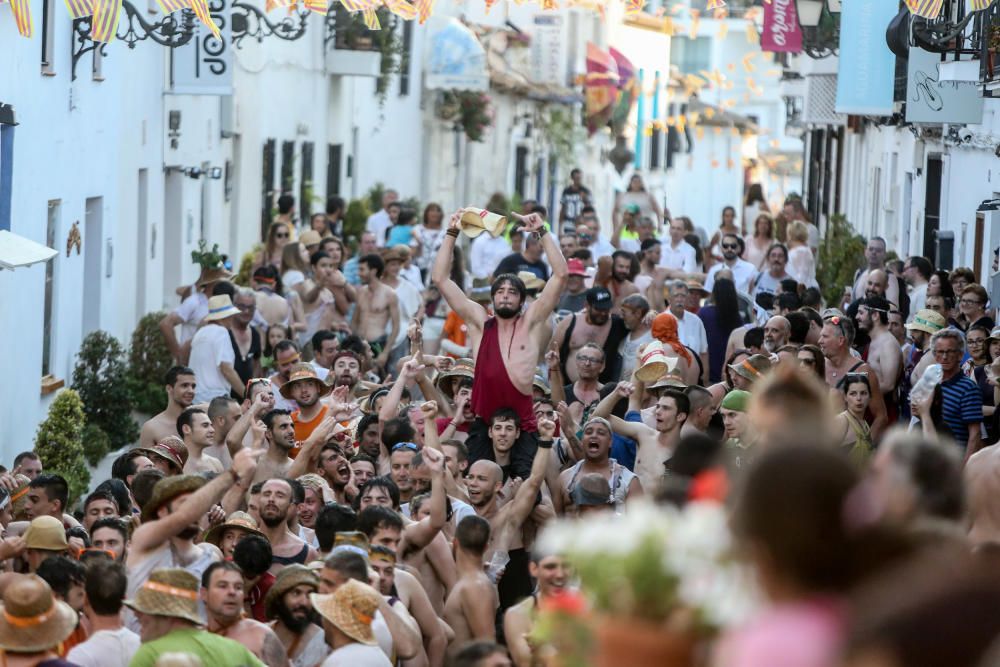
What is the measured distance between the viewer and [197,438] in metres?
10.9

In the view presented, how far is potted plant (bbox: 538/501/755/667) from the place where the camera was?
10.3 feet

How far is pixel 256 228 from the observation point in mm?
24906

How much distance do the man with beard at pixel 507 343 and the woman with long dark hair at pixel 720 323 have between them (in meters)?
3.81

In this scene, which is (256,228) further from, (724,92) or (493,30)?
(724,92)

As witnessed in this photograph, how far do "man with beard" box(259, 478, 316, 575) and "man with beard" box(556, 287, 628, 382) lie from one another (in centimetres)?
541

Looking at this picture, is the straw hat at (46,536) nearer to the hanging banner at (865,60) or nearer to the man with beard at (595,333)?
the man with beard at (595,333)

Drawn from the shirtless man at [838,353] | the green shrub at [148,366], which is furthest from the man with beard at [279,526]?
A: the green shrub at [148,366]

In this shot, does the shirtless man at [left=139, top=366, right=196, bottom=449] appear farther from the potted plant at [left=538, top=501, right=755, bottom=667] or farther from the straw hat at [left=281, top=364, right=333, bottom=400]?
the potted plant at [left=538, top=501, right=755, bottom=667]

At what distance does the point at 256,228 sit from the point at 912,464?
22044 mm

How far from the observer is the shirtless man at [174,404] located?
39.4ft

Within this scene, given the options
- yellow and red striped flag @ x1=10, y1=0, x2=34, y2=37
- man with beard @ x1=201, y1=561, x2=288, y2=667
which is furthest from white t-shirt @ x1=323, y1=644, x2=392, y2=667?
yellow and red striped flag @ x1=10, y1=0, x2=34, y2=37

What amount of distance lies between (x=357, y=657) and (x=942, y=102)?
11.6 m

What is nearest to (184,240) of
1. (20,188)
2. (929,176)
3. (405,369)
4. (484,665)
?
(20,188)

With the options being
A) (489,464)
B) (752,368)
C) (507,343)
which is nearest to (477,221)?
(507,343)
